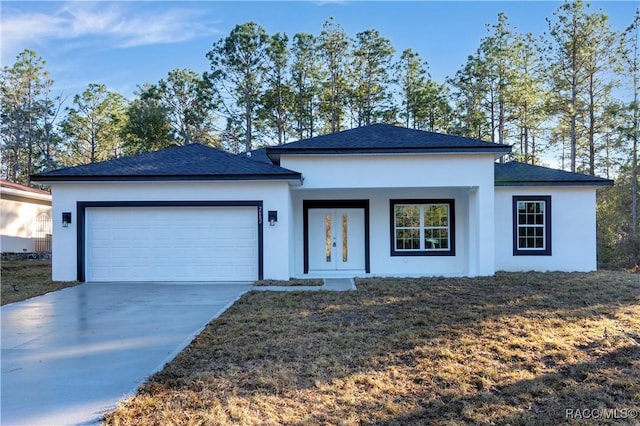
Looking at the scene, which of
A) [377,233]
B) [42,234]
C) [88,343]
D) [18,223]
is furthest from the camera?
[42,234]

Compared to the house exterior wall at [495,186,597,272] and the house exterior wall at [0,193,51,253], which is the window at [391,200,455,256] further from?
the house exterior wall at [0,193,51,253]

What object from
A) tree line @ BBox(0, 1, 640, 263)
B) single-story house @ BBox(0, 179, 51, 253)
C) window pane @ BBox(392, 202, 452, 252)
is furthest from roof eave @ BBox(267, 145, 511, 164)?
single-story house @ BBox(0, 179, 51, 253)

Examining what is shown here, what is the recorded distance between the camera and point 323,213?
13.5 metres

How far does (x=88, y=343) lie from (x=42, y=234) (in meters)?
18.1

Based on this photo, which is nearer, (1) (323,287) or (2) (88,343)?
(2) (88,343)

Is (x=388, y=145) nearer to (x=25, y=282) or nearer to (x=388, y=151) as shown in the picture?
(x=388, y=151)

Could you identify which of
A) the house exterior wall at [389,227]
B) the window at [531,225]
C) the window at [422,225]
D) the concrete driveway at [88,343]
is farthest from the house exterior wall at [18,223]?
the window at [531,225]

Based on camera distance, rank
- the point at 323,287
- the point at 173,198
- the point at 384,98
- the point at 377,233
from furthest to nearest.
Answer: the point at 384,98 → the point at 377,233 → the point at 173,198 → the point at 323,287

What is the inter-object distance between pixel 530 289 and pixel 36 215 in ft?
72.0

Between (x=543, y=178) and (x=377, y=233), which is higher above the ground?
(x=543, y=178)

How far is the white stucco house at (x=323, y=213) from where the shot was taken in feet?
38.0

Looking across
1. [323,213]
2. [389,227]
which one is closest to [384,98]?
[389,227]

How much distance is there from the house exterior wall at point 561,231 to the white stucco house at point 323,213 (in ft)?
0.10

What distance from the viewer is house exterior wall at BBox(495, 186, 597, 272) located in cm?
1320
